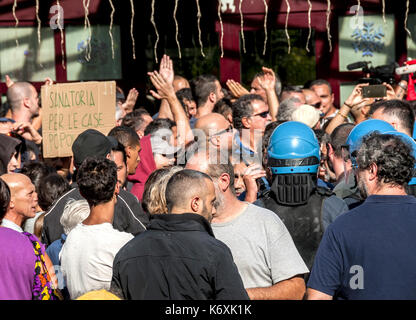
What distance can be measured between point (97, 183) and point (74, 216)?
0.33m

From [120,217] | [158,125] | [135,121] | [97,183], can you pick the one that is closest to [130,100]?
[135,121]

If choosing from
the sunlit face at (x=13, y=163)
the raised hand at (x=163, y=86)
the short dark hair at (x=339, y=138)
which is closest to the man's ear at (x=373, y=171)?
the short dark hair at (x=339, y=138)

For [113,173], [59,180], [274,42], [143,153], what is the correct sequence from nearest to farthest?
[113,173]
[59,180]
[143,153]
[274,42]

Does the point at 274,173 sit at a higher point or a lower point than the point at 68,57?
lower

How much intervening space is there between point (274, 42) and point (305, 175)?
10989mm

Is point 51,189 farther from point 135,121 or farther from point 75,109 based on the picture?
point 135,121

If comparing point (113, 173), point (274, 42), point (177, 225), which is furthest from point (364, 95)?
point (274, 42)

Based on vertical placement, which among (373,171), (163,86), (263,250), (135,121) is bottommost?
(263,250)

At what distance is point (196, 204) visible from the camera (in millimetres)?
3279

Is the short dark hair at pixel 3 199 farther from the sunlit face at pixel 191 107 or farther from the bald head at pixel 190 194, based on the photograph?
the sunlit face at pixel 191 107

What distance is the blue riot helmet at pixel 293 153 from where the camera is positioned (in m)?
4.01

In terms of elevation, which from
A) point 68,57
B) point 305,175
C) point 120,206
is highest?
point 68,57

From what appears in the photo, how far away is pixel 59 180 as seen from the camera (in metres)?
5.31

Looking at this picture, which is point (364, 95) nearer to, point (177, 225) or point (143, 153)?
point (143, 153)
